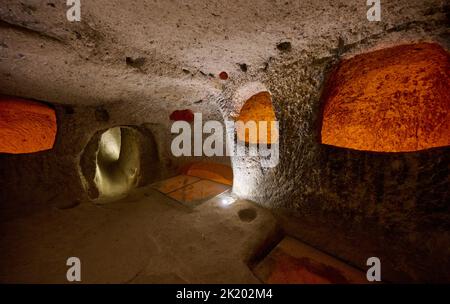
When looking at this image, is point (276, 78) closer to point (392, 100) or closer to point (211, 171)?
point (392, 100)

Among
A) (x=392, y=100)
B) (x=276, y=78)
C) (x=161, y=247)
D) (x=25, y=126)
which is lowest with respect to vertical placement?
(x=161, y=247)

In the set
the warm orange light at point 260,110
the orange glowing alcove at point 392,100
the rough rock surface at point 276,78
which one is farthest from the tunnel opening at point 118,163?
the orange glowing alcove at point 392,100

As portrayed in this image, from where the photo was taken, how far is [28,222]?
2969 mm

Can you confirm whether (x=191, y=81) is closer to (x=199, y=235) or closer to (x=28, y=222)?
(x=199, y=235)

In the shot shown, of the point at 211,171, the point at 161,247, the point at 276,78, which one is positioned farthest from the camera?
the point at 211,171

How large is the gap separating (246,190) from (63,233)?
293cm

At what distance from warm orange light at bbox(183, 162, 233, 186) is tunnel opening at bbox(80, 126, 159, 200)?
1430mm

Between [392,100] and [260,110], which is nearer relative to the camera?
[392,100]

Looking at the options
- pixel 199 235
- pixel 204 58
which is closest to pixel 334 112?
pixel 204 58

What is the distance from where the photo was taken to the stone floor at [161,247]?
2047mm

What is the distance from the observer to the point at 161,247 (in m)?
2.44

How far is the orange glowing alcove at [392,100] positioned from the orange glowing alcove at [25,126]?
4844 mm

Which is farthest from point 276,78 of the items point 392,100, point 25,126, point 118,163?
point 118,163

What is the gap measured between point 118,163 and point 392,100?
1051 centimetres
